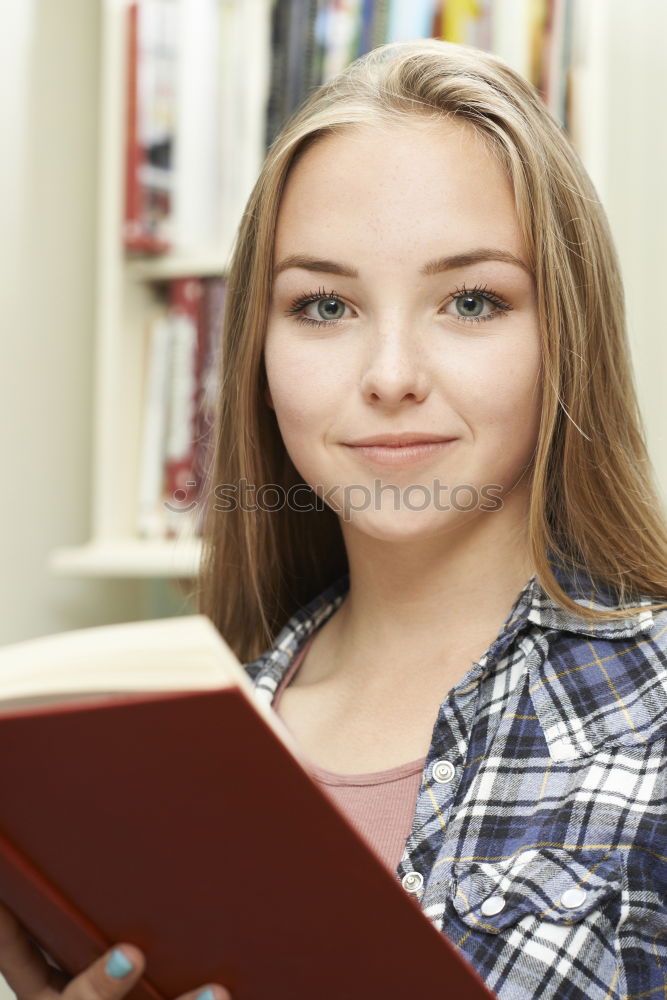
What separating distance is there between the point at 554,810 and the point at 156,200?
1132 millimetres

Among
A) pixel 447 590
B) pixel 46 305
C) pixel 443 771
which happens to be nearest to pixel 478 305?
pixel 447 590

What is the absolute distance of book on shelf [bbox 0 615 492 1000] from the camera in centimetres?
46

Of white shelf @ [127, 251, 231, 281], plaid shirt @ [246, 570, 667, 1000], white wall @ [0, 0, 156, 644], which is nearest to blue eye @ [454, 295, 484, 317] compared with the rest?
plaid shirt @ [246, 570, 667, 1000]

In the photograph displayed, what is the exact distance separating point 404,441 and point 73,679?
425 mm

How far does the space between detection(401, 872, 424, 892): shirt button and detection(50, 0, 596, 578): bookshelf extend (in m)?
0.73

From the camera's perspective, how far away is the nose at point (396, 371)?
31.6 inches

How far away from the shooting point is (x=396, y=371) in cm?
80

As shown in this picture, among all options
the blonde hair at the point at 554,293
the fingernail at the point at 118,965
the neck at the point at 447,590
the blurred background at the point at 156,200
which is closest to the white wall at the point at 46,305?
the blurred background at the point at 156,200

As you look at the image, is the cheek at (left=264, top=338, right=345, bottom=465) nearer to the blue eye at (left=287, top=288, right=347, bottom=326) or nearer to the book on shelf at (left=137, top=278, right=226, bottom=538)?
→ the blue eye at (left=287, top=288, right=347, bottom=326)

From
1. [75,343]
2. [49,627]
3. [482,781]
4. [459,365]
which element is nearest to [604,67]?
[459,365]

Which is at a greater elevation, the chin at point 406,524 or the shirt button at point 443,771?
the chin at point 406,524

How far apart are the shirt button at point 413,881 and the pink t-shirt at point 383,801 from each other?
37mm

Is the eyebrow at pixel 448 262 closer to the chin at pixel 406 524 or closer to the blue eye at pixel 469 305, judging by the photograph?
the blue eye at pixel 469 305

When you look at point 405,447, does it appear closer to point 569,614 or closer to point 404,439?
point 404,439
